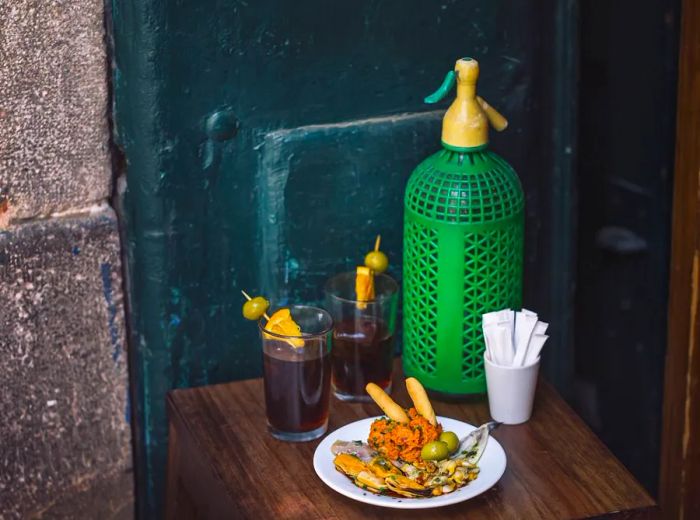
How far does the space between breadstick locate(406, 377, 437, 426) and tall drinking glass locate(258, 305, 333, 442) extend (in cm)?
11

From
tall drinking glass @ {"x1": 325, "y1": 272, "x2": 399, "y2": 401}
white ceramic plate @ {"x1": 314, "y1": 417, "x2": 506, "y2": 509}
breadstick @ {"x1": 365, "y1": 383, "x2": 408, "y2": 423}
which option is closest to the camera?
white ceramic plate @ {"x1": 314, "y1": 417, "x2": 506, "y2": 509}

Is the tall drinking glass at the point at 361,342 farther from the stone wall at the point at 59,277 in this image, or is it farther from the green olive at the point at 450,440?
the stone wall at the point at 59,277

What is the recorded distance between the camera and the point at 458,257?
1606mm

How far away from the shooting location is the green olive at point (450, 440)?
150 centimetres

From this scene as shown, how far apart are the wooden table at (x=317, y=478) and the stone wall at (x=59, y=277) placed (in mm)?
140

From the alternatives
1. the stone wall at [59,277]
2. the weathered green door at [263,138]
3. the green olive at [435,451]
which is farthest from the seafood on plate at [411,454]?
the stone wall at [59,277]

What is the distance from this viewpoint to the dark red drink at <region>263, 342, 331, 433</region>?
61.1 inches

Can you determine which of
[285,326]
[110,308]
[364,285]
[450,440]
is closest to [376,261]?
[364,285]

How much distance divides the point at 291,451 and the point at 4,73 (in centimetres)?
63

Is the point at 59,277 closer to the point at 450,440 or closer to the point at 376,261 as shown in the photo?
the point at 376,261

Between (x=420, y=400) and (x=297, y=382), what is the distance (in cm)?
16

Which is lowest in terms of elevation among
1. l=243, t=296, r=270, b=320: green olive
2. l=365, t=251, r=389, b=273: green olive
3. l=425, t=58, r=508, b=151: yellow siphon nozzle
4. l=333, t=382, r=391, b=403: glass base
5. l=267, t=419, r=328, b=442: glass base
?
l=267, t=419, r=328, b=442: glass base

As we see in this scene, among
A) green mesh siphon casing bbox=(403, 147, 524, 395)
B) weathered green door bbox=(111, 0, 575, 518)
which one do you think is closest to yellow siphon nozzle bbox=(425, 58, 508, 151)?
green mesh siphon casing bbox=(403, 147, 524, 395)

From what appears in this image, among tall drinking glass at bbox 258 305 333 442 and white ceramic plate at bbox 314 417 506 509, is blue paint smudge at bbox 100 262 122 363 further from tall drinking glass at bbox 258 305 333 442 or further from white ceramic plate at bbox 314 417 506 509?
white ceramic plate at bbox 314 417 506 509
